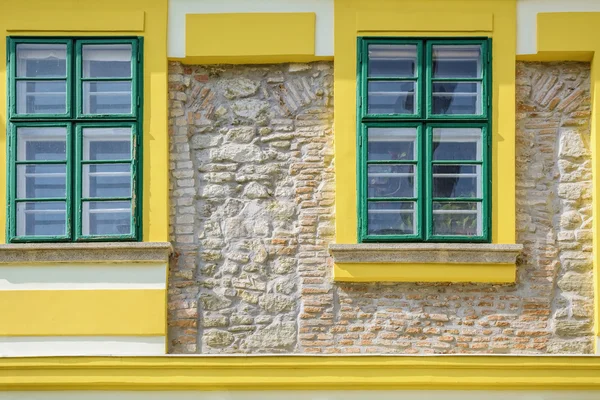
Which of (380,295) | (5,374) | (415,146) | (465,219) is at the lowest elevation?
(5,374)

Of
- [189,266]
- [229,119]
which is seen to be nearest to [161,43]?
[229,119]

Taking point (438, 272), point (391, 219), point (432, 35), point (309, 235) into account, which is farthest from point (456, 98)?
point (309, 235)

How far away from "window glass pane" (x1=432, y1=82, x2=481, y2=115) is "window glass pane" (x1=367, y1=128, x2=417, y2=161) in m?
0.30

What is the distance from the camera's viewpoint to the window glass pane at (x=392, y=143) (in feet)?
29.5

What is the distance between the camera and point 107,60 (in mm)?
9078

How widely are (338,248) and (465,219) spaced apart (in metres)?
1.07

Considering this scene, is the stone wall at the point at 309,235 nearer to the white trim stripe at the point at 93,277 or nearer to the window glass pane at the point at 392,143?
the white trim stripe at the point at 93,277

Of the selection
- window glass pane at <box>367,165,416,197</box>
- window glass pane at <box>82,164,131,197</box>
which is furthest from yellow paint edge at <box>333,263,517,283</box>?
window glass pane at <box>82,164,131,197</box>

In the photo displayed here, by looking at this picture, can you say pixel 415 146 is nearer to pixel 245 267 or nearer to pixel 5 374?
pixel 245 267

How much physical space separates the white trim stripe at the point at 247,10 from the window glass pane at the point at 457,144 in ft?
3.72

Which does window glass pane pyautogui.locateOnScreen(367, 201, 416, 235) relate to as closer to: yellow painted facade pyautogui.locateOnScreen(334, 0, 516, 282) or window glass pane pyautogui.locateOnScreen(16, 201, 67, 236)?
yellow painted facade pyautogui.locateOnScreen(334, 0, 516, 282)

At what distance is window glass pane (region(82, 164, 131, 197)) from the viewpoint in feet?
29.4

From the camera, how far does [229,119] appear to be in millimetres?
9117

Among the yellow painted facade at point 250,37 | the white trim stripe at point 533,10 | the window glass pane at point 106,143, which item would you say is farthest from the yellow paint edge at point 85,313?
the white trim stripe at point 533,10
